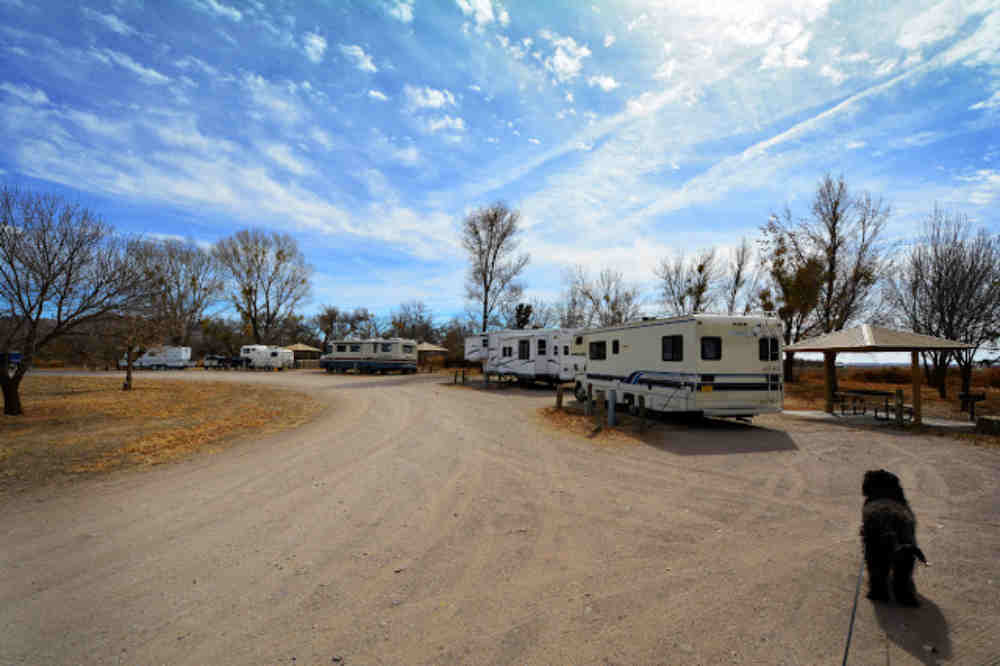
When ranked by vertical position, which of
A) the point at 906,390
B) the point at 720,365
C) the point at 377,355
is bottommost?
the point at 906,390

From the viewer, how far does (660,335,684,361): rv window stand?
10711mm

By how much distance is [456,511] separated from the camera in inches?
204

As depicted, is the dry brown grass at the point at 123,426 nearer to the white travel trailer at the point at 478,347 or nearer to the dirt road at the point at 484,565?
the dirt road at the point at 484,565

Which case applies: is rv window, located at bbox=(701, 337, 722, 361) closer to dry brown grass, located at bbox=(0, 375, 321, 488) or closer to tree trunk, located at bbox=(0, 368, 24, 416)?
dry brown grass, located at bbox=(0, 375, 321, 488)

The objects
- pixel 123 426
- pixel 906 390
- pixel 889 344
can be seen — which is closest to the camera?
pixel 123 426

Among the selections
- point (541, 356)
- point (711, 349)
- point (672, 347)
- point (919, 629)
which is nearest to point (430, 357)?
point (541, 356)

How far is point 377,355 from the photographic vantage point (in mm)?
33562

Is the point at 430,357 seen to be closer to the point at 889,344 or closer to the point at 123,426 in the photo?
the point at 123,426

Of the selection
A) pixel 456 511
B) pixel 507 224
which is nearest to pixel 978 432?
pixel 456 511

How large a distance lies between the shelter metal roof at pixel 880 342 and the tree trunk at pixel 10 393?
69.8 ft

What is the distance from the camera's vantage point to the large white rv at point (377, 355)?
33.6m

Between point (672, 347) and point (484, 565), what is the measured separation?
8.47 metres

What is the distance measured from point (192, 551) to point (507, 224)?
33.5m

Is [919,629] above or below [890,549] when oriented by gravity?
below
